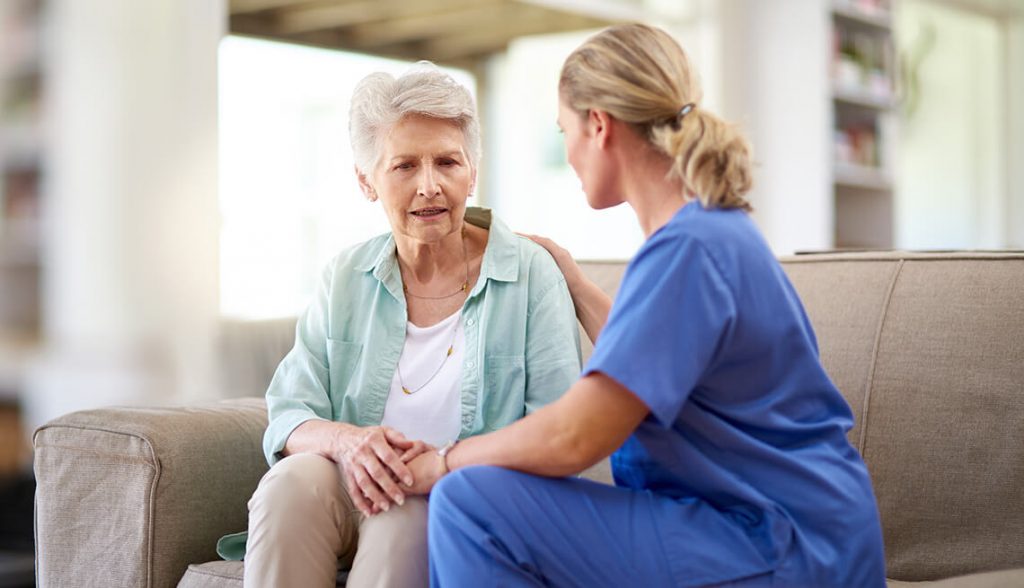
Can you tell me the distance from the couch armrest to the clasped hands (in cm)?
38

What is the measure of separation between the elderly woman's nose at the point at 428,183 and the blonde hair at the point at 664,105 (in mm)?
437

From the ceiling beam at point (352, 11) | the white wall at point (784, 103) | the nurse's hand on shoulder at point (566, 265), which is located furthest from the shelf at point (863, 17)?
the nurse's hand on shoulder at point (566, 265)

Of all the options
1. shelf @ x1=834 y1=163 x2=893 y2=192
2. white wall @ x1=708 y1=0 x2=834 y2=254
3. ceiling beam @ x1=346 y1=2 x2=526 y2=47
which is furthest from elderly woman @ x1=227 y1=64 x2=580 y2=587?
ceiling beam @ x1=346 y1=2 x2=526 y2=47

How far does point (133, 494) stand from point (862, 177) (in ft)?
15.9

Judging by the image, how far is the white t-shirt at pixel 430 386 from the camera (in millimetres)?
1820

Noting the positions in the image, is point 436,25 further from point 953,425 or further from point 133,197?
point 953,425

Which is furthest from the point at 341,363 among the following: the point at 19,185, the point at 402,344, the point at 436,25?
the point at 436,25

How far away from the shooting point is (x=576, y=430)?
1312mm

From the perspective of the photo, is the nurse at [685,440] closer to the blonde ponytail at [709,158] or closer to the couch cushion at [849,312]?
the blonde ponytail at [709,158]

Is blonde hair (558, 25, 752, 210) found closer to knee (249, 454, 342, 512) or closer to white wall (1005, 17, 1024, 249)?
knee (249, 454, 342, 512)

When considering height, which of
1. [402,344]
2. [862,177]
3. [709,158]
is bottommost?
[402,344]

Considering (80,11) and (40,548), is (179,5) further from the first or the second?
(40,548)

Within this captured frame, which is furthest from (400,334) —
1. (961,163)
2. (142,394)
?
(961,163)

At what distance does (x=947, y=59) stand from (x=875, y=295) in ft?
20.7
